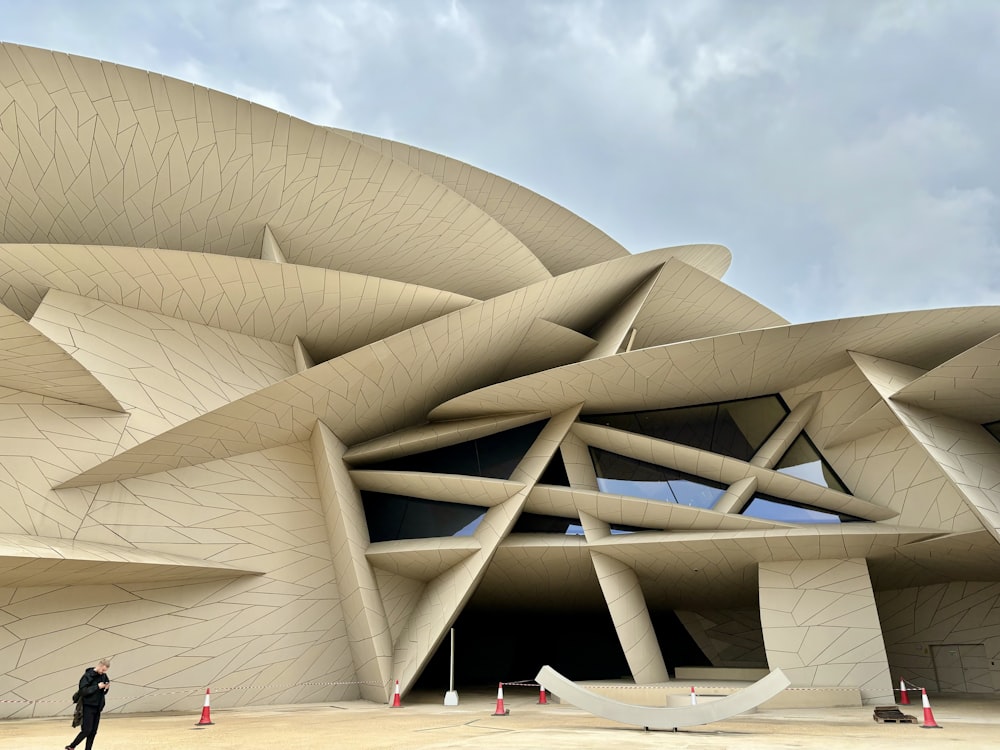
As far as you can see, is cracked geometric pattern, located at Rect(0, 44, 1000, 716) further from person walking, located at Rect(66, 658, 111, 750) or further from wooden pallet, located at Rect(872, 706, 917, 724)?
person walking, located at Rect(66, 658, 111, 750)

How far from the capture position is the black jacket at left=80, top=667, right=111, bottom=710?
322 inches

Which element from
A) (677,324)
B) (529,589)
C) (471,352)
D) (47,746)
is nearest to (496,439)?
(471,352)

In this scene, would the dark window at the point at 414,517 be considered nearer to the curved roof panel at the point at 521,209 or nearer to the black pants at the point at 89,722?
the black pants at the point at 89,722

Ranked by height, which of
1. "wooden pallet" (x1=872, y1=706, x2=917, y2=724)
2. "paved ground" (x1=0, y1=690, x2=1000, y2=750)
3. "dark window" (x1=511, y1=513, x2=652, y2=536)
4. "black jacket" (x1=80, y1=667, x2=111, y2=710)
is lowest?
"paved ground" (x1=0, y1=690, x2=1000, y2=750)

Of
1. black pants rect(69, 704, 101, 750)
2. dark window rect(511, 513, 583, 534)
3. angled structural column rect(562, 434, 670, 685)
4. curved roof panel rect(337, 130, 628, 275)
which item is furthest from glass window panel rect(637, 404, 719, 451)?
black pants rect(69, 704, 101, 750)

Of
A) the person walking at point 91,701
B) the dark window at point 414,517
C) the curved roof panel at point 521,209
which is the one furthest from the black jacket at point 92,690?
the curved roof panel at point 521,209

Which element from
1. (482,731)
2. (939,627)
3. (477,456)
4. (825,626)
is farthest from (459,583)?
(939,627)

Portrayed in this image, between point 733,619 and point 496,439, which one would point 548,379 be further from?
point 733,619

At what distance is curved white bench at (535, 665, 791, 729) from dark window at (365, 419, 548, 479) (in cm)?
1002

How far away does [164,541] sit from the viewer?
15562 mm

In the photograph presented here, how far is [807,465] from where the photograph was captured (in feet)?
63.6

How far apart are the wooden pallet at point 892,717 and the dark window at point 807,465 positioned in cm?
724

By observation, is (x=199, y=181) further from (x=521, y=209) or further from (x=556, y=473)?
(x=556, y=473)

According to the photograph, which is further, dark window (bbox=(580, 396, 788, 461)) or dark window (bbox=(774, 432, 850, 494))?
dark window (bbox=(580, 396, 788, 461))
